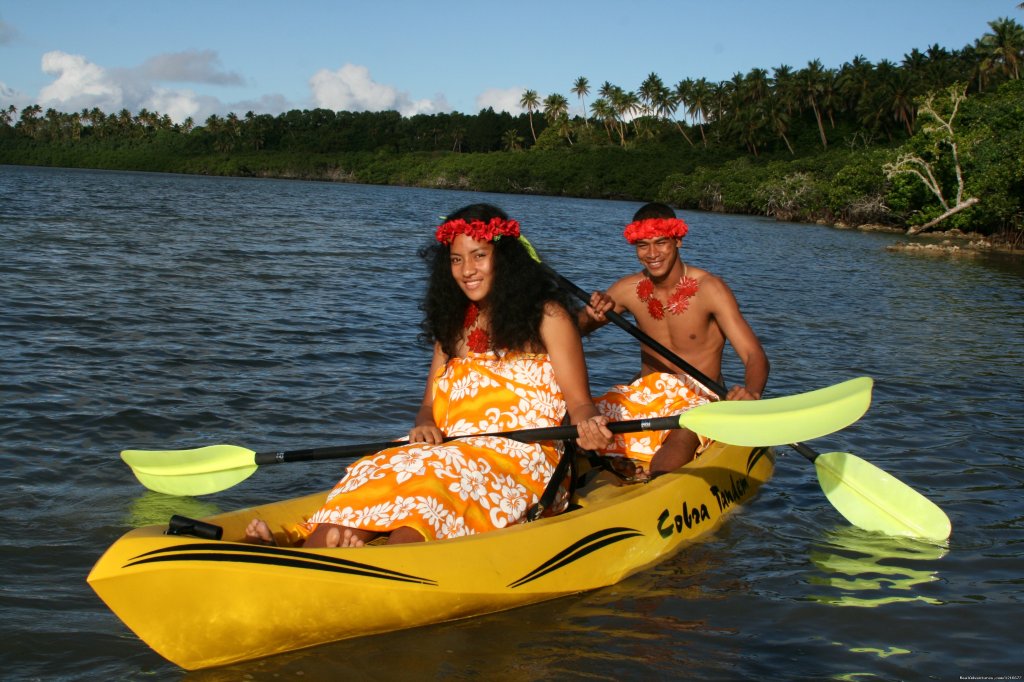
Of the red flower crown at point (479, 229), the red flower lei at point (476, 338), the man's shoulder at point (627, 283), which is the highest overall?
the red flower crown at point (479, 229)

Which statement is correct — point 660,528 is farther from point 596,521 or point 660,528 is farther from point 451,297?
point 451,297

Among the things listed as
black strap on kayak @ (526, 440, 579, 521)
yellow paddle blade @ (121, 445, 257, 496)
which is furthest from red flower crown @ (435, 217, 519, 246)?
yellow paddle blade @ (121, 445, 257, 496)

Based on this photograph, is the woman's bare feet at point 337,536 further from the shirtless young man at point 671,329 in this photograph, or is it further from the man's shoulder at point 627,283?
the man's shoulder at point 627,283

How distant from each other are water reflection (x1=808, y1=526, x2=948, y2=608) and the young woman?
1.49 meters

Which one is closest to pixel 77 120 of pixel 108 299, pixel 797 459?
pixel 108 299

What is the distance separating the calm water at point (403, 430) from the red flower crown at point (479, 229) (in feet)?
5.54

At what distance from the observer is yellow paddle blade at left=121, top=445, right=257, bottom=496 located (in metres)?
4.87

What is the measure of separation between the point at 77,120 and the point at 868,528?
490 feet

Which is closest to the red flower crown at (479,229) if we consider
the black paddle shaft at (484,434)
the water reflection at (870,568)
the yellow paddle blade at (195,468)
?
the black paddle shaft at (484,434)

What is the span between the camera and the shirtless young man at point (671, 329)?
5.61 m

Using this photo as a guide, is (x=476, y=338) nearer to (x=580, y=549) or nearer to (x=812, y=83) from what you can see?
(x=580, y=549)

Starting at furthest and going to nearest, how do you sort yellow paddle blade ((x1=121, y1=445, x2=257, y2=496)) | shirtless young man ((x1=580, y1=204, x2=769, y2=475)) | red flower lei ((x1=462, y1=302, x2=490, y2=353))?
shirtless young man ((x1=580, y1=204, x2=769, y2=475)) → yellow paddle blade ((x1=121, y1=445, x2=257, y2=496)) → red flower lei ((x1=462, y1=302, x2=490, y2=353))

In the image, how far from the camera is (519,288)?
4.34 m

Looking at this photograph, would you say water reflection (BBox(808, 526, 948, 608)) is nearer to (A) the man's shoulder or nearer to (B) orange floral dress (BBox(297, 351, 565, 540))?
(B) orange floral dress (BBox(297, 351, 565, 540))
